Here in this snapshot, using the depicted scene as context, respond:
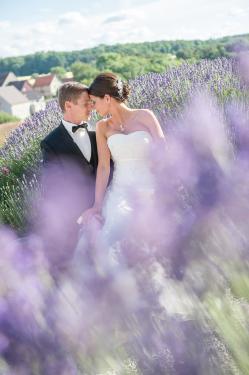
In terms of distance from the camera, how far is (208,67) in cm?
555

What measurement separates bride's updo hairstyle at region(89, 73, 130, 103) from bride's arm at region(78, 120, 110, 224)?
32 cm

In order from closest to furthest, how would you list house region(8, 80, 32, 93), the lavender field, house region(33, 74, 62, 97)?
the lavender field
house region(8, 80, 32, 93)
house region(33, 74, 62, 97)

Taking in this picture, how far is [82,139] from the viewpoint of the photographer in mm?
4078

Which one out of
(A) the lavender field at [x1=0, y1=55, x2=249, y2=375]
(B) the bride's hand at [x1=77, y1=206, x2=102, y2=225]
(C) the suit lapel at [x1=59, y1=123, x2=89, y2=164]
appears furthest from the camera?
(C) the suit lapel at [x1=59, y1=123, x2=89, y2=164]

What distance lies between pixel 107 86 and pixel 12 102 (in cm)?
8127

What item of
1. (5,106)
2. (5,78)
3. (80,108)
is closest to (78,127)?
(80,108)

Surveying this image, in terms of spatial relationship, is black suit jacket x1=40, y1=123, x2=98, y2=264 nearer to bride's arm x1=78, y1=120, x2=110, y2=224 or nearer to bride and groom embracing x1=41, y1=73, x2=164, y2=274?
bride and groom embracing x1=41, y1=73, x2=164, y2=274

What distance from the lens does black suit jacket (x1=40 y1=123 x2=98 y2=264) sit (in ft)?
13.1

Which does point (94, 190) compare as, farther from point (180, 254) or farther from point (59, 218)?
point (180, 254)

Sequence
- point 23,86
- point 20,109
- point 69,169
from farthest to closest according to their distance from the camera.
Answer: point 23,86, point 20,109, point 69,169

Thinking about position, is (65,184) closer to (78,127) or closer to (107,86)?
(78,127)

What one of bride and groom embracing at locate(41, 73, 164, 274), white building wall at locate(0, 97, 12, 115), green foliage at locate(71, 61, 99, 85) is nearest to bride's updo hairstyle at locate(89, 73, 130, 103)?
bride and groom embracing at locate(41, 73, 164, 274)

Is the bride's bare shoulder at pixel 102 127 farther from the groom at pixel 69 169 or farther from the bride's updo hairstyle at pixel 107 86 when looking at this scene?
the bride's updo hairstyle at pixel 107 86

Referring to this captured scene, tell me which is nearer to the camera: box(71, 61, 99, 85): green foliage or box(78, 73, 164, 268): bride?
box(78, 73, 164, 268): bride
